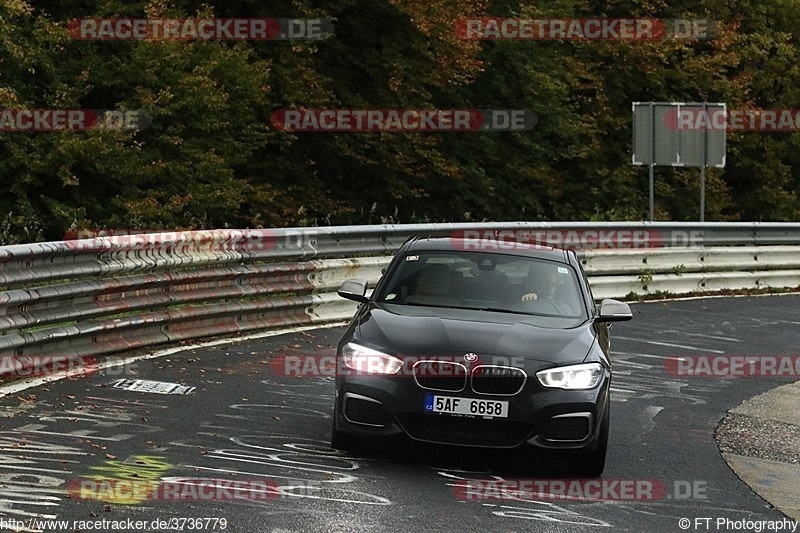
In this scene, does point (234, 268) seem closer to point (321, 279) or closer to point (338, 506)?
point (321, 279)

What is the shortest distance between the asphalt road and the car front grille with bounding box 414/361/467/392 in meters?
0.52

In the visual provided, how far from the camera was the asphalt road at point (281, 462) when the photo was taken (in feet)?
27.5

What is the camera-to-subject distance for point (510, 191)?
141 feet

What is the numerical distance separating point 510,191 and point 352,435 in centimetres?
3321

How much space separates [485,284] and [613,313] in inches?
34.8

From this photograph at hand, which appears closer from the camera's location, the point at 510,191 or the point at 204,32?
the point at 204,32

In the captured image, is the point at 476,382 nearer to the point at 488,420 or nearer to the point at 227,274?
the point at 488,420

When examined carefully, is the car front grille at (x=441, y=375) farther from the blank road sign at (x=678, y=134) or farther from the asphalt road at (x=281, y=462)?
the blank road sign at (x=678, y=134)

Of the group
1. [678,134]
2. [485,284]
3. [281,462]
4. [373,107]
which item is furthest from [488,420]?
[373,107]

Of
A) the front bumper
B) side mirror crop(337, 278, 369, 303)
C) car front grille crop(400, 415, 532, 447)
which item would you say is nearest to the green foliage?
side mirror crop(337, 278, 369, 303)

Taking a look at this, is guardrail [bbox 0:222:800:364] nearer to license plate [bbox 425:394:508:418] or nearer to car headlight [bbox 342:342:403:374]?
car headlight [bbox 342:342:403:374]

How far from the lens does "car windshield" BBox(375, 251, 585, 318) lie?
11.2m

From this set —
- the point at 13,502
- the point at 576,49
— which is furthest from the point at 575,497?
the point at 576,49

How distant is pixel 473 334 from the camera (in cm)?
1022
